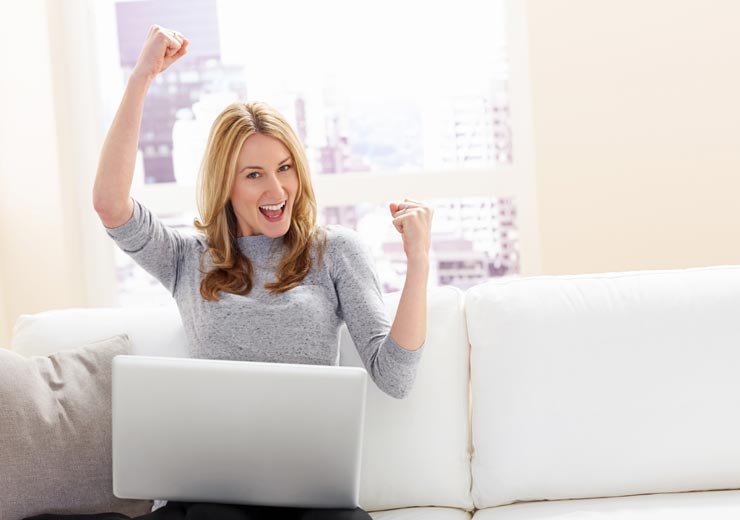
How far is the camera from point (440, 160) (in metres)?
3.08

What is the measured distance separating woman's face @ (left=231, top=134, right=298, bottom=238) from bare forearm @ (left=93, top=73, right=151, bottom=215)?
0.74 ft

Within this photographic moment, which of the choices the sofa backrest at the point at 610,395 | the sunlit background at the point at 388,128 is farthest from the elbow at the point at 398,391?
the sunlit background at the point at 388,128

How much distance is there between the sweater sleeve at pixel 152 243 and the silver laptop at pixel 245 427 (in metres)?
0.46

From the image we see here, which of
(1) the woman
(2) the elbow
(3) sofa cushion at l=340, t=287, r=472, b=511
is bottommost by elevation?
(3) sofa cushion at l=340, t=287, r=472, b=511

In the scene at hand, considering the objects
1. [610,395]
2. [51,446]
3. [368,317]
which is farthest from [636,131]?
[51,446]

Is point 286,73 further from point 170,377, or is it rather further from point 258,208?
point 170,377

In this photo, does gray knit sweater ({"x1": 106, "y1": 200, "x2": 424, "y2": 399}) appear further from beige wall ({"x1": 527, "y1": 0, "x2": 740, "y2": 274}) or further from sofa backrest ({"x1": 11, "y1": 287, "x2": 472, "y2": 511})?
beige wall ({"x1": 527, "y1": 0, "x2": 740, "y2": 274})

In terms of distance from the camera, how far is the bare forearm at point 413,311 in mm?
1735

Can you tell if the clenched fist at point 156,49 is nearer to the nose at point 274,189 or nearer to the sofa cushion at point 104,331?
the nose at point 274,189

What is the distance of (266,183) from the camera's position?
1.89m

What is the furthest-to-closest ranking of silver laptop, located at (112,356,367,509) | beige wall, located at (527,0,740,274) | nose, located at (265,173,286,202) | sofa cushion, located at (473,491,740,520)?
beige wall, located at (527,0,740,274), nose, located at (265,173,286,202), sofa cushion, located at (473,491,740,520), silver laptop, located at (112,356,367,509)

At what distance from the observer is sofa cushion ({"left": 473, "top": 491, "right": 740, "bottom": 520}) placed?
1.67 m

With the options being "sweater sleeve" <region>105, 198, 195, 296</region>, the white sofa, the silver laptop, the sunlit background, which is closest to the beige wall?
the sunlit background

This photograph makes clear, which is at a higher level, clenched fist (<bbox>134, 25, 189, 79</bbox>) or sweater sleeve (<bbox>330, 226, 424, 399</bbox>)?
clenched fist (<bbox>134, 25, 189, 79</bbox>)
